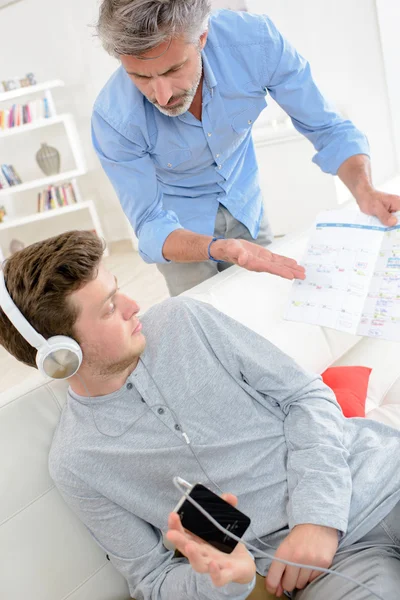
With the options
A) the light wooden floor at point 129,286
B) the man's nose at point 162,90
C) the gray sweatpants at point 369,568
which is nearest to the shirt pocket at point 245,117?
the man's nose at point 162,90

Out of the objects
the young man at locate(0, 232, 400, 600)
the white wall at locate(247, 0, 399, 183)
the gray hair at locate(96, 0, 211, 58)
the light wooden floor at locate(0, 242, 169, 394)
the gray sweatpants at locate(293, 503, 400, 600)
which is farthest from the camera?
the white wall at locate(247, 0, 399, 183)

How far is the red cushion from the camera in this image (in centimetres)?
173

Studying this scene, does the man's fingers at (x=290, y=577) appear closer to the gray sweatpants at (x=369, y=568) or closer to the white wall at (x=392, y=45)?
the gray sweatpants at (x=369, y=568)

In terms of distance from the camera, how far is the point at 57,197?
584 centimetres

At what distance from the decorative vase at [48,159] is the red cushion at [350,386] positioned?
14.7 feet

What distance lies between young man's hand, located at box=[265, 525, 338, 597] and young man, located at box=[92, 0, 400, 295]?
0.72 metres

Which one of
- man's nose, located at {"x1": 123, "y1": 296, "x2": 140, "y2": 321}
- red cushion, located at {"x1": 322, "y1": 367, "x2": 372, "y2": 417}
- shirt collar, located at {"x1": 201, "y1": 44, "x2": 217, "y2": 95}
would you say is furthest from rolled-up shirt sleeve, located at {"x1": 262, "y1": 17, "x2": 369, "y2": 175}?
man's nose, located at {"x1": 123, "y1": 296, "x2": 140, "y2": 321}

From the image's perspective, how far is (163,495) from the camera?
135cm

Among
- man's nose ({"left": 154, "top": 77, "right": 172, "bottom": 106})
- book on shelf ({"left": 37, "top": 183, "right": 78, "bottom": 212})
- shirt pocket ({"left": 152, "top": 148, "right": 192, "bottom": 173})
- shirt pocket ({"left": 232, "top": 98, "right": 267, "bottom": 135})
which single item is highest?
man's nose ({"left": 154, "top": 77, "right": 172, "bottom": 106})

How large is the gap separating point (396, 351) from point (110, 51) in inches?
50.9

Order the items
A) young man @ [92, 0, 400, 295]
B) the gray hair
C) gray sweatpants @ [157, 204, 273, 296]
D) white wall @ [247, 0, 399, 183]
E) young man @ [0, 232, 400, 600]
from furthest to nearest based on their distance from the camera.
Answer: white wall @ [247, 0, 399, 183] < gray sweatpants @ [157, 204, 273, 296] < young man @ [92, 0, 400, 295] < the gray hair < young man @ [0, 232, 400, 600]

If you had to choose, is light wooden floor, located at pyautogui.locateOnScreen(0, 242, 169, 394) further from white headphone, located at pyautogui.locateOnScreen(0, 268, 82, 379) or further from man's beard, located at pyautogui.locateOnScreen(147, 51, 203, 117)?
white headphone, located at pyautogui.locateOnScreen(0, 268, 82, 379)

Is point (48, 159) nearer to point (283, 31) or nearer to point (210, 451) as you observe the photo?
point (283, 31)

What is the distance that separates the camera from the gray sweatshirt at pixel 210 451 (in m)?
1.28
